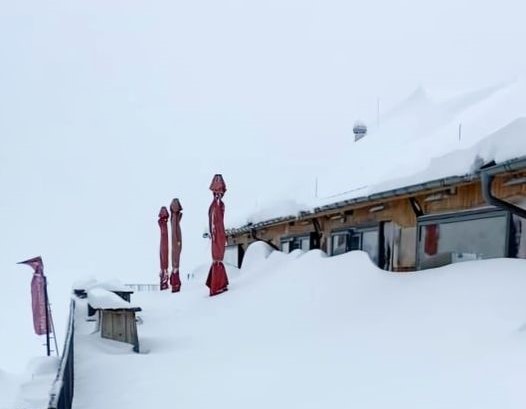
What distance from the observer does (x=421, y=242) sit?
7.83m

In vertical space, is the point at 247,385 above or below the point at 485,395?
below

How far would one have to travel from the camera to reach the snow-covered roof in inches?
232

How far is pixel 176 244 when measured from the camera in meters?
15.3

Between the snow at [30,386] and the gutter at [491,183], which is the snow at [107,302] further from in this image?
the gutter at [491,183]

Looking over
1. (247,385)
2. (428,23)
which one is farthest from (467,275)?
(428,23)

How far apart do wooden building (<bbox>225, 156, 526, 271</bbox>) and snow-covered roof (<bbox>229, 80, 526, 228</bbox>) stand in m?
0.15

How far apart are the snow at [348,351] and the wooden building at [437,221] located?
585mm

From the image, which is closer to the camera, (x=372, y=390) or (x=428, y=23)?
(x=372, y=390)

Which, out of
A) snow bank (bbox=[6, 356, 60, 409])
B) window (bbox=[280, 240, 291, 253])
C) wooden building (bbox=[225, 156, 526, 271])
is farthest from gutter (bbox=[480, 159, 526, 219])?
window (bbox=[280, 240, 291, 253])

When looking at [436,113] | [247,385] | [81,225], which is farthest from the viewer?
[81,225]

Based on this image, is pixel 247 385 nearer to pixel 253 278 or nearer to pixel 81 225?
pixel 253 278

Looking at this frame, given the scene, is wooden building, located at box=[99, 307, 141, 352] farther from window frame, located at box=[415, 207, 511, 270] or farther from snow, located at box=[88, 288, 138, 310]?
window frame, located at box=[415, 207, 511, 270]

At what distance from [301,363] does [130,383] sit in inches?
70.9

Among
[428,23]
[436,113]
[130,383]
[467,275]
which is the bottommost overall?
[130,383]
